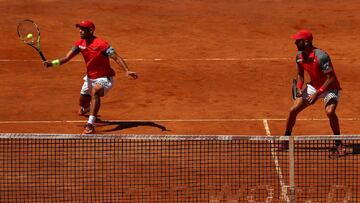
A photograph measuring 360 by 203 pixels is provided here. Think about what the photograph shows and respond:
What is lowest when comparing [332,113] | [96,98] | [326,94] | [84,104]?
[84,104]

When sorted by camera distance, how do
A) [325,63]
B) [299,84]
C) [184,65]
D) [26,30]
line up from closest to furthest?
[325,63], [299,84], [26,30], [184,65]

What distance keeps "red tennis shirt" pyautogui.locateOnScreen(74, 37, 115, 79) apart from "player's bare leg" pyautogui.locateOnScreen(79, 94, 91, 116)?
0.77 meters

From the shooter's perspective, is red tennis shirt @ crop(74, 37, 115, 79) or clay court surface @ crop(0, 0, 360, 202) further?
clay court surface @ crop(0, 0, 360, 202)

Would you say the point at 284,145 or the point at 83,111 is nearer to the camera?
the point at 284,145

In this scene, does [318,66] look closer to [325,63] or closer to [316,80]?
[325,63]

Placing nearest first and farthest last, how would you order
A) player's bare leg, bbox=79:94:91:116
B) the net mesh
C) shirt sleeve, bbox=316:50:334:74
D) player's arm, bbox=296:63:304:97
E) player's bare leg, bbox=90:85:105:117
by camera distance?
1. shirt sleeve, bbox=316:50:334:74
2. player's arm, bbox=296:63:304:97
3. player's bare leg, bbox=90:85:105:117
4. player's bare leg, bbox=79:94:91:116
5. the net mesh

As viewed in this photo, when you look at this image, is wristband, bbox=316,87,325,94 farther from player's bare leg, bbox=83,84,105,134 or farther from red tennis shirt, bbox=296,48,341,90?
player's bare leg, bbox=83,84,105,134

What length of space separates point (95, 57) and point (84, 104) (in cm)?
139

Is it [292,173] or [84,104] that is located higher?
[292,173]

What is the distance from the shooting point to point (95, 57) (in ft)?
57.5

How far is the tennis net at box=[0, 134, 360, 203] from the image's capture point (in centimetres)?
1396

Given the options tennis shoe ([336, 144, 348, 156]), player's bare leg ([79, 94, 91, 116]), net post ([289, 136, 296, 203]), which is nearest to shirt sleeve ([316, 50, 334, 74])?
tennis shoe ([336, 144, 348, 156])

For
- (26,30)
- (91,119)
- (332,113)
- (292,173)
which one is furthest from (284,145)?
(26,30)

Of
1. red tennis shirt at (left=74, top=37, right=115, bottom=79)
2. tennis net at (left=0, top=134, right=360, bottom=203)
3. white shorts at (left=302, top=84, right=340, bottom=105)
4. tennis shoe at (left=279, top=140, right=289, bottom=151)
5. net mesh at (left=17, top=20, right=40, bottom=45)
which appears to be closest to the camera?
tennis net at (left=0, top=134, right=360, bottom=203)
